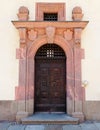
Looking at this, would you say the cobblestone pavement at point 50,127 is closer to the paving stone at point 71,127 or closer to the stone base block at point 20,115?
the paving stone at point 71,127

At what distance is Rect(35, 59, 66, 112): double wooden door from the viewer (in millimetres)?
10812

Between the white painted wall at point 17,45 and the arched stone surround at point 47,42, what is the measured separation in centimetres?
26

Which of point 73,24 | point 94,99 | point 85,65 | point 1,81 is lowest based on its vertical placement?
point 94,99

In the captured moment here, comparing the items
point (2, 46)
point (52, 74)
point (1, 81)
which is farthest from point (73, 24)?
point (1, 81)

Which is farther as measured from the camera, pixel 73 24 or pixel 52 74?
pixel 52 74

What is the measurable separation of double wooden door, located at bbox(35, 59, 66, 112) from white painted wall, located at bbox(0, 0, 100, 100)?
3.17ft

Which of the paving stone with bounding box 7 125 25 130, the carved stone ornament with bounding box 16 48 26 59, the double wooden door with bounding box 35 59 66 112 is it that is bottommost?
the paving stone with bounding box 7 125 25 130

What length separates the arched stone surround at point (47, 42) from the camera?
10.2 m

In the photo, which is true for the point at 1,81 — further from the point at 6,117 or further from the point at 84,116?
the point at 84,116

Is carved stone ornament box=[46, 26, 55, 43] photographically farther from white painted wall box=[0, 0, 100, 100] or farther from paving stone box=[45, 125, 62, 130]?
paving stone box=[45, 125, 62, 130]

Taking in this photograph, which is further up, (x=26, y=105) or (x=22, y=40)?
(x=22, y=40)

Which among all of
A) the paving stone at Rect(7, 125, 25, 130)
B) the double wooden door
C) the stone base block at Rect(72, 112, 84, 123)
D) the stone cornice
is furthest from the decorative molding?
the paving stone at Rect(7, 125, 25, 130)

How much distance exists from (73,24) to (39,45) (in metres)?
1.61

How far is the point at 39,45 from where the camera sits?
10516 mm
